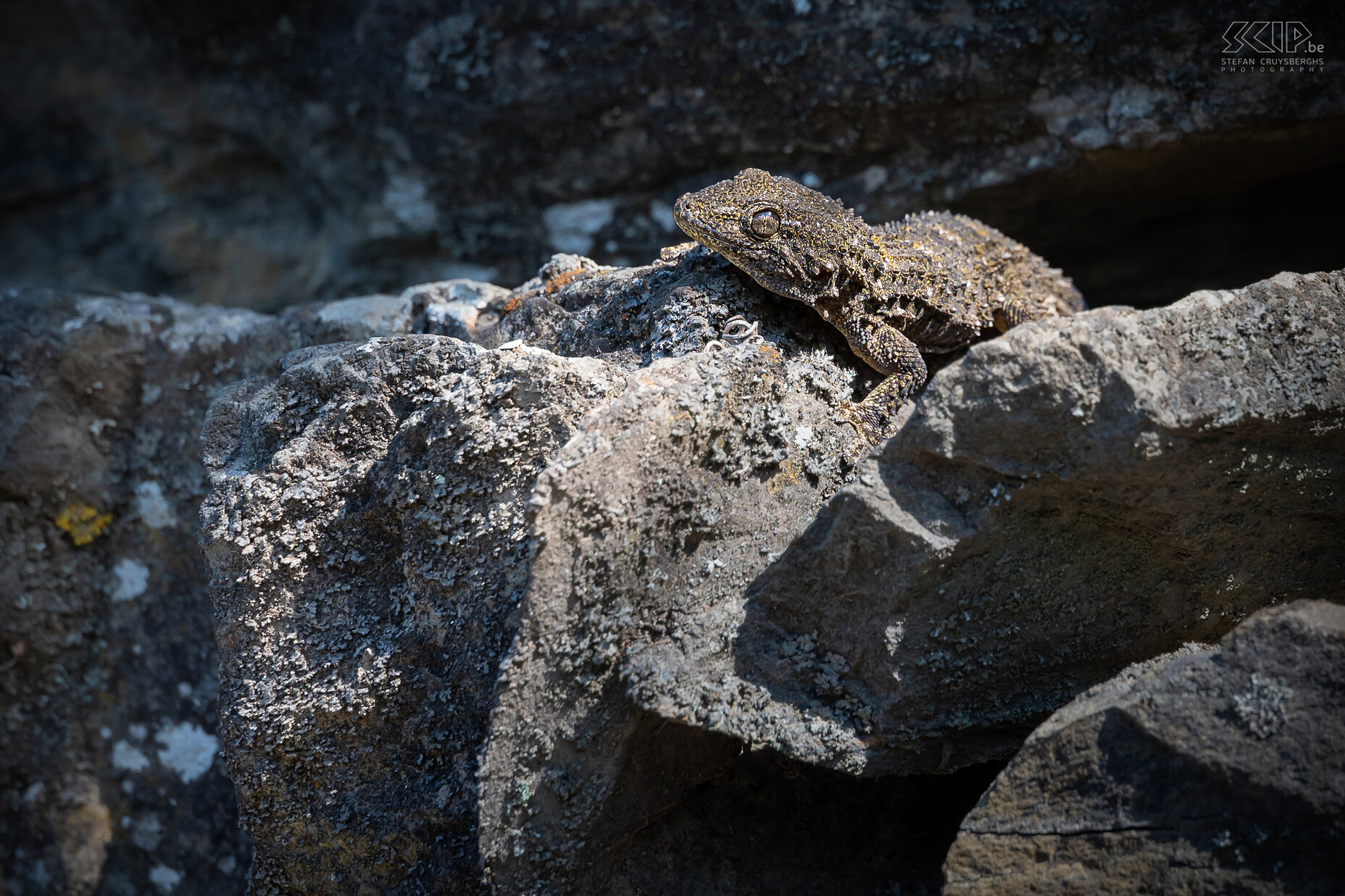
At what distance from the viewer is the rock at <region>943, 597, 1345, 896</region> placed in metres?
1.69

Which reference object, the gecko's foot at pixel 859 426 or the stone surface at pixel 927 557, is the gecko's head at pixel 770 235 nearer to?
the gecko's foot at pixel 859 426

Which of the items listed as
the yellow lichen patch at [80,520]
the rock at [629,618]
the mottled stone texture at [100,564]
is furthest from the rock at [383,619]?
the yellow lichen patch at [80,520]

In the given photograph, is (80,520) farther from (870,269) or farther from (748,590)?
(870,269)

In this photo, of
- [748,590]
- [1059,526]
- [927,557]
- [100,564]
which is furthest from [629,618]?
[100,564]

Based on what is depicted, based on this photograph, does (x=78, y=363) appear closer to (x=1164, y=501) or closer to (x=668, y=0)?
(x=668, y=0)

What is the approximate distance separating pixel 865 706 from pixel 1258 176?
3657 mm

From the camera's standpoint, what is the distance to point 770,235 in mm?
2682

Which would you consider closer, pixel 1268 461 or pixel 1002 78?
pixel 1268 461

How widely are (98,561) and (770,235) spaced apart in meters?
2.84

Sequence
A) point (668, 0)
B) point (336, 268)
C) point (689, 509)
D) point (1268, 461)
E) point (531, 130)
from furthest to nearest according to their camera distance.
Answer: point (336, 268)
point (531, 130)
point (668, 0)
point (689, 509)
point (1268, 461)

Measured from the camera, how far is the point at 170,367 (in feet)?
11.5

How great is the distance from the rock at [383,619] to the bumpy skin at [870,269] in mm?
617

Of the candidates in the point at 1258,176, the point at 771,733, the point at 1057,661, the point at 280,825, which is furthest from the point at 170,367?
the point at 1258,176

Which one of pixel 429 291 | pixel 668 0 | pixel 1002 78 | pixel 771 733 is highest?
pixel 1002 78
